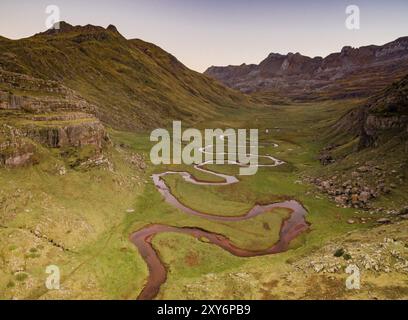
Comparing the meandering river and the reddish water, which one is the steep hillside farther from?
the meandering river

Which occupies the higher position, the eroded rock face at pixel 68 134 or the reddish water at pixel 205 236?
the eroded rock face at pixel 68 134

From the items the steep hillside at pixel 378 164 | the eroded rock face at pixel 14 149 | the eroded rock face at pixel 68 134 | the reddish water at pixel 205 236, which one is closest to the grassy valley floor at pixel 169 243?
the reddish water at pixel 205 236

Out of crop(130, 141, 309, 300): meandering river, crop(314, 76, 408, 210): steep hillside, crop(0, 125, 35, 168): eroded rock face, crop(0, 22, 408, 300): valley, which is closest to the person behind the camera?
crop(0, 22, 408, 300): valley

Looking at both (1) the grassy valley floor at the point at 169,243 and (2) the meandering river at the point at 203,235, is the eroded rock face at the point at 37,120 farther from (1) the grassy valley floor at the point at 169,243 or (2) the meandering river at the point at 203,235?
(2) the meandering river at the point at 203,235

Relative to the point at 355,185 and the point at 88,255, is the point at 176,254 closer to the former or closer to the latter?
the point at 88,255

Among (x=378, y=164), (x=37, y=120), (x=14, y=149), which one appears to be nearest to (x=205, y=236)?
(x=14, y=149)

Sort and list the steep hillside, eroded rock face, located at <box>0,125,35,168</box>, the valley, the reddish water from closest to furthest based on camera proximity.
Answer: the valley, the reddish water, eroded rock face, located at <box>0,125,35,168</box>, the steep hillside

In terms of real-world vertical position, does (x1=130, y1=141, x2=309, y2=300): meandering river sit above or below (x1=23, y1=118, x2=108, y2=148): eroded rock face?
below

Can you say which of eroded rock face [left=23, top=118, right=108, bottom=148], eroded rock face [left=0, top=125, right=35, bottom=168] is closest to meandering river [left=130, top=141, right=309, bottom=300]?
eroded rock face [left=23, top=118, right=108, bottom=148]
